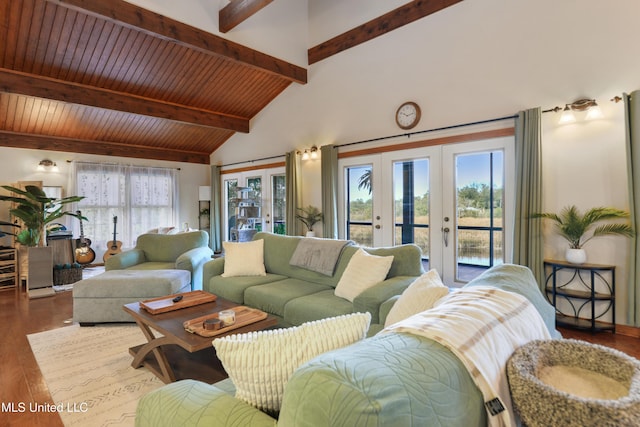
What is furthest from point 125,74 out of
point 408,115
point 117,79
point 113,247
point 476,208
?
point 476,208

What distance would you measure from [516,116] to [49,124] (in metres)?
7.53

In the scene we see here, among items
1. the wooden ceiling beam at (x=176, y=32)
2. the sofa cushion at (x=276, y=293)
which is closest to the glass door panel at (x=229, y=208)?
the wooden ceiling beam at (x=176, y=32)

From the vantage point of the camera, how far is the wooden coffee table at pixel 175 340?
205 centimetres

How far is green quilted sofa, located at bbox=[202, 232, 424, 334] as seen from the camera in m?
2.45

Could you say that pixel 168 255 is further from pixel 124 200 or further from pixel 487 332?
pixel 487 332

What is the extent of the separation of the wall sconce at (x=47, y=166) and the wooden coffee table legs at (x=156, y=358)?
554 cm

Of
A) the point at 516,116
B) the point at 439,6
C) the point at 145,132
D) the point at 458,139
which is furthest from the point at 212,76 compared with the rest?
the point at 516,116

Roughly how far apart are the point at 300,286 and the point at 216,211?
557 cm

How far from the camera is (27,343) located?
3033 mm

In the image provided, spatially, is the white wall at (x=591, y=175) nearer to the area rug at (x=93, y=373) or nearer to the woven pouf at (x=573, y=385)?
the woven pouf at (x=573, y=385)

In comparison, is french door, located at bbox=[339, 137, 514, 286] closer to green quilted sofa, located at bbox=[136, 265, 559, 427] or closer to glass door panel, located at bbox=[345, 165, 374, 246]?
glass door panel, located at bbox=[345, 165, 374, 246]

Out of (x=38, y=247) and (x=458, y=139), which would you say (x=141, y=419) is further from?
(x=38, y=247)

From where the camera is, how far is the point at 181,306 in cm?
258

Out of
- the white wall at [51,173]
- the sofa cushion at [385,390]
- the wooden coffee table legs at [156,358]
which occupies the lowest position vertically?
the wooden coffee table legs at [156,358]
